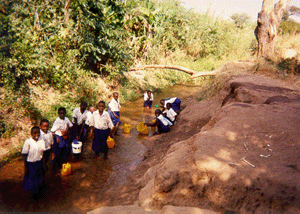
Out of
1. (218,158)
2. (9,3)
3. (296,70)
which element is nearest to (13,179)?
→ (218,158)

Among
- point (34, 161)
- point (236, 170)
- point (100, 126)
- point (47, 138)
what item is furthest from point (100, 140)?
point (236, 170)

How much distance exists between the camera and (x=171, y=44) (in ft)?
52.8

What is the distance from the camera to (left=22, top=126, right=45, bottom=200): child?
3.51m

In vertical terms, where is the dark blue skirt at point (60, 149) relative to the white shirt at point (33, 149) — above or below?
below

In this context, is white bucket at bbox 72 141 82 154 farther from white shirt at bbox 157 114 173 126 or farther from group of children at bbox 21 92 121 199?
white shirt at bbox 157 114 173 126

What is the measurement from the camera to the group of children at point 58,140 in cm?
355

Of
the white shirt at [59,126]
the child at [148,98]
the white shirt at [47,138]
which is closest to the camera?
the white shirt at [47,138]

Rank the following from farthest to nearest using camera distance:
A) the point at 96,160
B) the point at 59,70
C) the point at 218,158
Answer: the point at 59,70 < the point at 96,160 < the point at 218,158

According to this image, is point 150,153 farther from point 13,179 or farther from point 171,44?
point 171,44

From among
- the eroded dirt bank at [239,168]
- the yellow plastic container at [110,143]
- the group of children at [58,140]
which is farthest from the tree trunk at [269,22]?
the yellow plastic container at [110,143]

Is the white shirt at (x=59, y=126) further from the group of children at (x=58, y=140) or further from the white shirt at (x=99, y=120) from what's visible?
the white shirt at (x=99, y=120)

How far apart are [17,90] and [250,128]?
6366 mm

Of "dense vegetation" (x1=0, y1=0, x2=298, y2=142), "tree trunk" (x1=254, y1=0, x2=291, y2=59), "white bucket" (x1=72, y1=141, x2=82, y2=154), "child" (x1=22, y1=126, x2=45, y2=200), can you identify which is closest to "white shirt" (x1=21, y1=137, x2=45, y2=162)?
"child" (x1=22, y1=126, x2=45, y2=200)

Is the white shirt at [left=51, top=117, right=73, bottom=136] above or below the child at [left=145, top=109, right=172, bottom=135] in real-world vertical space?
above
